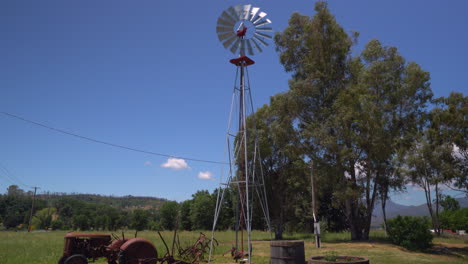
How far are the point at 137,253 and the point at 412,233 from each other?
1743 centimetres

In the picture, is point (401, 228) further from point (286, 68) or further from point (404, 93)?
point (286, 68)

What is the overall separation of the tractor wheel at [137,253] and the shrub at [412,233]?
1682 cm

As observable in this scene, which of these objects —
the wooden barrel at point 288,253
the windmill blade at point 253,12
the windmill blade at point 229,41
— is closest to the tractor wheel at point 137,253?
the wooden barrel at point 288,253

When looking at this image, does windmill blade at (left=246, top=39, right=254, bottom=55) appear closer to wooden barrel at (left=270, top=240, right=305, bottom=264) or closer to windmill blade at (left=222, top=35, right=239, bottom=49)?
windmill blade at (left=222, top=35, right=239, bottom=49)

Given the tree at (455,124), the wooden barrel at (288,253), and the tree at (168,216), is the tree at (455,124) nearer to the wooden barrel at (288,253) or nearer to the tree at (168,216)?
the wooden barrel at (288,253)

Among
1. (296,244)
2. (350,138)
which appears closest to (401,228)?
(350,138)

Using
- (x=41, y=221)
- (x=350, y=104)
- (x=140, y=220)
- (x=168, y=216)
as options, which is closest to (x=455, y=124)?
(x=350, y=104)

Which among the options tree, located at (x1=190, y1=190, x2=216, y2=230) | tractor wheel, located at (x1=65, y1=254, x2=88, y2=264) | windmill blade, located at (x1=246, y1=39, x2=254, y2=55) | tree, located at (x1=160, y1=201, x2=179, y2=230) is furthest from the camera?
tree, located at (x1=160, y1=201, x2=179, y2=230)

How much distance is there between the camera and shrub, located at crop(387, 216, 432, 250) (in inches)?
790

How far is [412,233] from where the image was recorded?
66.9 feet

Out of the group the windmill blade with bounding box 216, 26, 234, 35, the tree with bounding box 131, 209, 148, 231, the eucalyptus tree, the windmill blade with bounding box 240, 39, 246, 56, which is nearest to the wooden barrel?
the windmill blade with bounding box 240, 39, 246, 56

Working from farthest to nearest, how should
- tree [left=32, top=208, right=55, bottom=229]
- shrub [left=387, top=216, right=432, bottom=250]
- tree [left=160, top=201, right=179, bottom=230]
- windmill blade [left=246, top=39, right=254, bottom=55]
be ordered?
tree [left=32, top=208, right=55, bottom=229] < tree [left=160, top=201, right=179, bottom=230] < shrub [left=387, top=216, right=432, bottom=250] < windmill blade [left=246, top=39, right=254, bottom=55]

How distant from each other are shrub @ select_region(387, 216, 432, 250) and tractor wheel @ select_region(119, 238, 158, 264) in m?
16.8

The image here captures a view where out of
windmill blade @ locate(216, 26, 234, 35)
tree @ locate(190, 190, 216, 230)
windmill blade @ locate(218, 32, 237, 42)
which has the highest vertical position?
windmill blade @ locate(216, 26, 234, 35)
